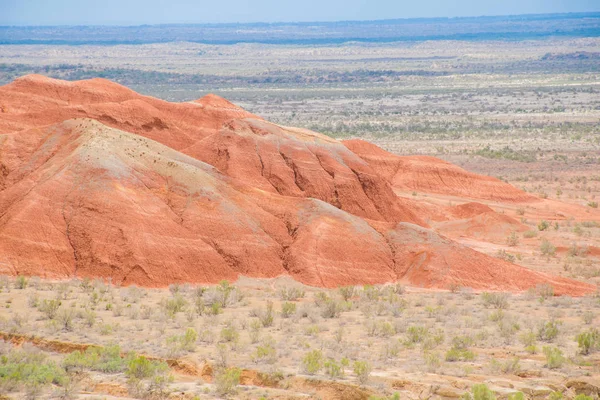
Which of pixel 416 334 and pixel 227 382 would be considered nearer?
pixel 227 382

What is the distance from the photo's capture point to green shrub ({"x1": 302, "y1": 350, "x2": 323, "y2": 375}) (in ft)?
58.0

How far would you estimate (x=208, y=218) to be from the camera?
27344mm

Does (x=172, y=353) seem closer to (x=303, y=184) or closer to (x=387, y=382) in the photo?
(x=387, y=382)

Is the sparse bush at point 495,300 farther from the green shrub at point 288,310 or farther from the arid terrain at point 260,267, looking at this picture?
the green shrub at point 288,310

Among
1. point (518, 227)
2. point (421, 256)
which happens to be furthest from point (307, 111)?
point (421, 256)

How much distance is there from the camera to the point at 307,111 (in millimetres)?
95750

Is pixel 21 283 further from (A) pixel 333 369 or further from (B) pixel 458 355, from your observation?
(B) pixel 458 355

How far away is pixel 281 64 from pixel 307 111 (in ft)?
330

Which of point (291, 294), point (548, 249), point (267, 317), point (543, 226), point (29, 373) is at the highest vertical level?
point (29, 373)

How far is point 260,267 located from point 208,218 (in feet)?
7.32

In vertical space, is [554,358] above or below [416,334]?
above

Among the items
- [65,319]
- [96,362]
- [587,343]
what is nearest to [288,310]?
[65,319]

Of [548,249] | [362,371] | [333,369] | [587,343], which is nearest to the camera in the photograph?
[362,371]

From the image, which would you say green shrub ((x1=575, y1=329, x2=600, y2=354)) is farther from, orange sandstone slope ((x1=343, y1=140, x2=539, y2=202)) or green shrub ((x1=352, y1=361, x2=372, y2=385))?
orange sandstone slope ((x1=343, y1=140, x2=539, y2=202))
